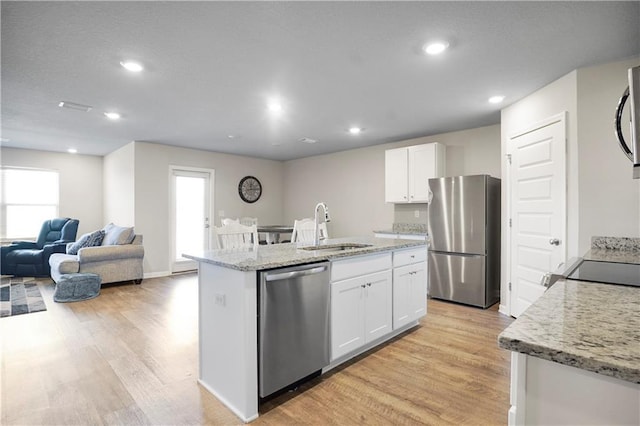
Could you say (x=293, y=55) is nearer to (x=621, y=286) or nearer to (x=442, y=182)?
(x=621, y=286)

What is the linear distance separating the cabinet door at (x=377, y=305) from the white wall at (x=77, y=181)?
276 inches

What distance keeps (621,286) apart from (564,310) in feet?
1.74

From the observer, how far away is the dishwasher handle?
195 centimetres

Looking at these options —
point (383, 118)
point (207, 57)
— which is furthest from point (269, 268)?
point (383, 118)

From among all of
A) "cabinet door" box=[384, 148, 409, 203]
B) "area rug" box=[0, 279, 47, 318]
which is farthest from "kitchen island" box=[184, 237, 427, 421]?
"area rug" box=[0, 279, 47, 318]

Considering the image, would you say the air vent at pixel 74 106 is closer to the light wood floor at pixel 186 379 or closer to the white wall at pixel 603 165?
the light wood floor at pixel 186 379

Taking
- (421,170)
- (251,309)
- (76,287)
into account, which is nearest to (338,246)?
(251,309)

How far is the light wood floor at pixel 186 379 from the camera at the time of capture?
6.34ft

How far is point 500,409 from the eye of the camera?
1.96 m

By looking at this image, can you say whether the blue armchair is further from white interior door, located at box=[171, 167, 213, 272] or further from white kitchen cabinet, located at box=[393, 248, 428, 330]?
white kitchen cabinet, located at box=[393, 248, 428, 330]

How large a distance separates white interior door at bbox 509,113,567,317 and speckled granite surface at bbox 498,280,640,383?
2.26 metres

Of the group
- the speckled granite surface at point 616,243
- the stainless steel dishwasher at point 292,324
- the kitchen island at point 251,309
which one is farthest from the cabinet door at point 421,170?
the stainless steel dishwasher at point 292,324

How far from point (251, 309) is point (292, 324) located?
0.34 metres

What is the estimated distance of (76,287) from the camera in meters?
4.45
